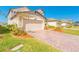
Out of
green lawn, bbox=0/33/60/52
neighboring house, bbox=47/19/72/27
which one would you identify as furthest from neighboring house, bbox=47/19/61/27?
green lawn, bbox=0/33/60/52

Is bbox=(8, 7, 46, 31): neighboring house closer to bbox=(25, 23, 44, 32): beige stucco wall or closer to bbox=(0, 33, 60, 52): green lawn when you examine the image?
bbox=(25, 23, 44, 32): beige stucco wall

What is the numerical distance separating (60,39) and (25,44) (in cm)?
29

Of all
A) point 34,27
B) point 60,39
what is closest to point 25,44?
point 34,27

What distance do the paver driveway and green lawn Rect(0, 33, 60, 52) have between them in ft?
0.13

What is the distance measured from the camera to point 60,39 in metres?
1.34

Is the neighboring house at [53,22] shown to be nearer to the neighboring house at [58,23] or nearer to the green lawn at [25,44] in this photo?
the neighboring house at [58,23]

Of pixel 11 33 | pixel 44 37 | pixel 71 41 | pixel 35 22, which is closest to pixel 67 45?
pixel 71 41

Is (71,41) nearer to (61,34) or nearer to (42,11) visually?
(61,34)

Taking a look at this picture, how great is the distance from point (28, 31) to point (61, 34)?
0.89 ft

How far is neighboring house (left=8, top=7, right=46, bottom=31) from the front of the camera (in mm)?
1349

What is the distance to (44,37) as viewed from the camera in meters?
1.35

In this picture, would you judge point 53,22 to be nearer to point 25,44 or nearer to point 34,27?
point 34,27

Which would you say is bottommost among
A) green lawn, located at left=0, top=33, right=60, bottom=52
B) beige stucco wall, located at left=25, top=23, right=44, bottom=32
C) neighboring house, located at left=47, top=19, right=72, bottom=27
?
green lawn, located at left=0, top=33, right=60, bottom=52

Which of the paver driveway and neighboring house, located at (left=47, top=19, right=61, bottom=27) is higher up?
neighboring house, located at (left=47, top=19, right=61, bottom=27)
